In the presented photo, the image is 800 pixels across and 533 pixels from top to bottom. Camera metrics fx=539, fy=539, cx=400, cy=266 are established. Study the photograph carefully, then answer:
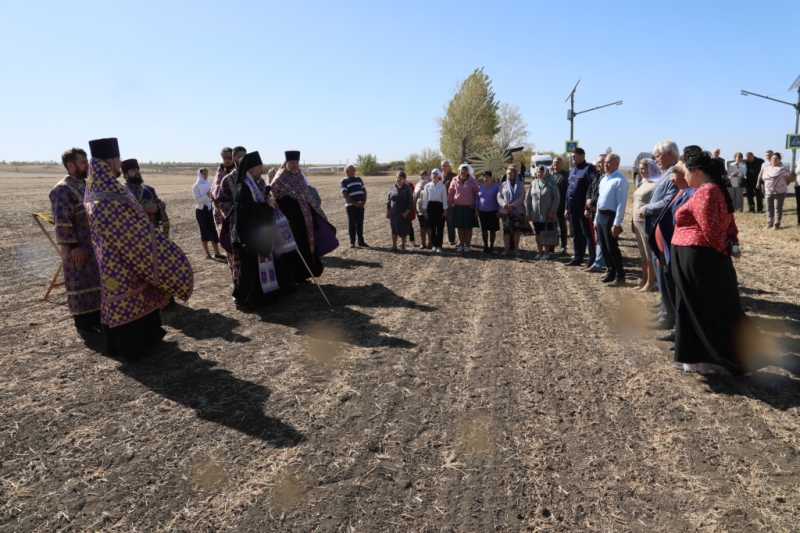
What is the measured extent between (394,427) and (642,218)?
14.1 feet

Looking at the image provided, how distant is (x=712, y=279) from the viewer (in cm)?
417

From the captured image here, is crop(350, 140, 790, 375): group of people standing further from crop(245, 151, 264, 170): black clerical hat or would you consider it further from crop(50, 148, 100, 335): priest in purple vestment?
crop(50, 148, 100, 335): priest in purple vestment

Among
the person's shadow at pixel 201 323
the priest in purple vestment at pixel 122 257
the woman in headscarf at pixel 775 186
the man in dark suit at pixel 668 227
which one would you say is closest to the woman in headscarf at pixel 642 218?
the man in dark suit at pixel 668 227

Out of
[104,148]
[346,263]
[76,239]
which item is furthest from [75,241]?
[346,263]

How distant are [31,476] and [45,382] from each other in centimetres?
152

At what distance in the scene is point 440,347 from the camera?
5.26 meters

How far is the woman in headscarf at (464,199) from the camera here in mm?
10680

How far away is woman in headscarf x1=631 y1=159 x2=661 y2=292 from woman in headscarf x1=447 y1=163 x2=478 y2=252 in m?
4.01

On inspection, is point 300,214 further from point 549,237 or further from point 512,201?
point 549,237

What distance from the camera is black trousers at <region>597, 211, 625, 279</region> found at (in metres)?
7.59

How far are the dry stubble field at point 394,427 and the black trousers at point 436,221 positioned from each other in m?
4.73

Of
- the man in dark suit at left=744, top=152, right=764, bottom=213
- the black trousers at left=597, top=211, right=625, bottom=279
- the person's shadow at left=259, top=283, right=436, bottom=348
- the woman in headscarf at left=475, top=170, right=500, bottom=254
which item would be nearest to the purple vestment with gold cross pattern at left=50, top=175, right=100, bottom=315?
the person's shadow at left=259, top=283, right=436, bottom=348

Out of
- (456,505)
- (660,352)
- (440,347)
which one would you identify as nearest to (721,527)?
(456,505)

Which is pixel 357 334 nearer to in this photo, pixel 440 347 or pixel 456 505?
pixel 440 347
